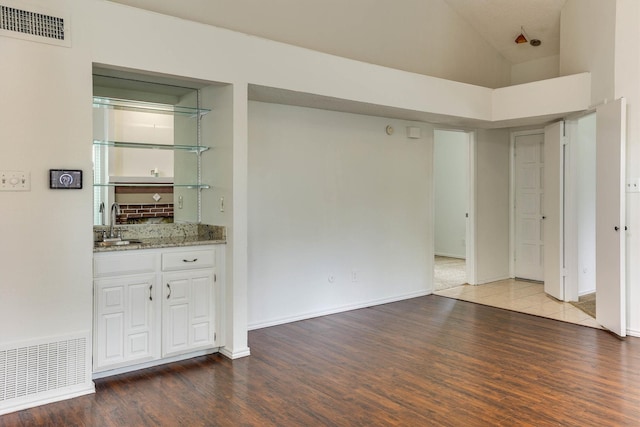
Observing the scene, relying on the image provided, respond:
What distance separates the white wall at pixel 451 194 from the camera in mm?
9078

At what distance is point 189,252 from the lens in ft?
11.8

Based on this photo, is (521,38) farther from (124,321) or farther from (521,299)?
(124,321)

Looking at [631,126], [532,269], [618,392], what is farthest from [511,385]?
[532,269]

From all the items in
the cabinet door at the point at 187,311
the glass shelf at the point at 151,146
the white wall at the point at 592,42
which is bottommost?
the cabinet door at the point at 187,311

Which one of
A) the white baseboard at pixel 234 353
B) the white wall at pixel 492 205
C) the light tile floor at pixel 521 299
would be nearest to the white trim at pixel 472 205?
the white wall at pixel 492 205

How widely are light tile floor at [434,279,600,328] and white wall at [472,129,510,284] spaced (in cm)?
27

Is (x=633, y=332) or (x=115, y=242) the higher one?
(x=115, y=242)

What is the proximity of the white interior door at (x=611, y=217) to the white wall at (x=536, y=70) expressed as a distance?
77.4 inches

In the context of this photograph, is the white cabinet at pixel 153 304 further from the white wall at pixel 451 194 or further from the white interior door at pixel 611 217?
the white wall at pixel 451 194

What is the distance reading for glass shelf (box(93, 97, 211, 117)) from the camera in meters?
3.55

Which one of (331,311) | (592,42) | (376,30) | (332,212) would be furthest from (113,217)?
(592,42)

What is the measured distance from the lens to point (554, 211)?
5.67 metres

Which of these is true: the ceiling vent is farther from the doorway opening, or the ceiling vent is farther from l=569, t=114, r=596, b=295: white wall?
the doorway opening

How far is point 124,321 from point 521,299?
14.7 ft
